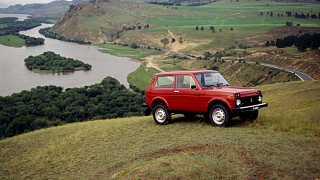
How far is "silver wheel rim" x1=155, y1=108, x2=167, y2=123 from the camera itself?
14303 mm

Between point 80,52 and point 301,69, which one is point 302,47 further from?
point 80,52

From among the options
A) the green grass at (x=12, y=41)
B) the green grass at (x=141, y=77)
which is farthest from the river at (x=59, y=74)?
the green grass at (x=12, y=41)

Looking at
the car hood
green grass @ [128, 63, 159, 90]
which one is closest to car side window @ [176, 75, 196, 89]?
the car hood

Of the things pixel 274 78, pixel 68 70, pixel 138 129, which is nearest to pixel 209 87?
pixel 138 129

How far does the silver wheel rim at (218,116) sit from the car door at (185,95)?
30.8 inches

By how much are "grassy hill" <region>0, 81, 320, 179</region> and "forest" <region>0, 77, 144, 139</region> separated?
1353 inches

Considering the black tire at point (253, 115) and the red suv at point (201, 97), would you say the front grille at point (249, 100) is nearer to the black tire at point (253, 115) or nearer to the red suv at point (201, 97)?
the red suv at point (201, 97)

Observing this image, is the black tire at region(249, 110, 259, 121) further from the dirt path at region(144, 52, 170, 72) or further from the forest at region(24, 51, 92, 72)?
the forest at region(24, 51, 92, 72)

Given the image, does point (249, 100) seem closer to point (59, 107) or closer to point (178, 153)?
point (178, 153)

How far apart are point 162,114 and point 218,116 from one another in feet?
9.54

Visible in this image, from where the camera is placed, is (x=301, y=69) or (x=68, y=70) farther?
(x=68, y=70)

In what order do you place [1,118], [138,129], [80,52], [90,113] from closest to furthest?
[138,129]
[1,118]
[90,113]
[80,52]

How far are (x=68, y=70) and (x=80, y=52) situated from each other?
41.9 meters

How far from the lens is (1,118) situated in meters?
51.9
